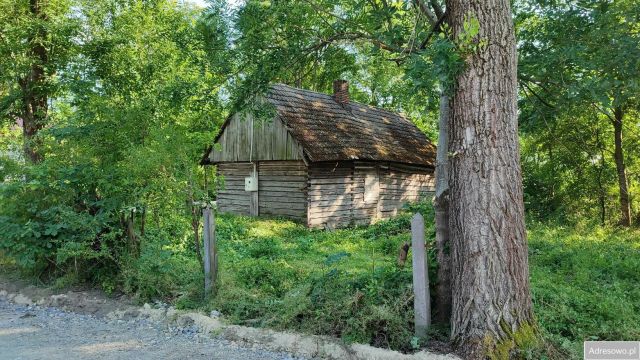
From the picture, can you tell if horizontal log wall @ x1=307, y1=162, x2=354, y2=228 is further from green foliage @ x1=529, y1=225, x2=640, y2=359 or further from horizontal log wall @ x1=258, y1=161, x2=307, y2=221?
green foliage @ x1=529, y1=225, x2=640, y2=359

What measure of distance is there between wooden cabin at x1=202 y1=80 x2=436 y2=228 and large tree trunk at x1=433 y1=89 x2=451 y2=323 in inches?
359

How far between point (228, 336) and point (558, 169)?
1708 centimetres

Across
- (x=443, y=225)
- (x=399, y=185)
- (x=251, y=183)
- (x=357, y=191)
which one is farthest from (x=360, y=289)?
(x=399, y=185)

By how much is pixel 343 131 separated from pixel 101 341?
1294cm

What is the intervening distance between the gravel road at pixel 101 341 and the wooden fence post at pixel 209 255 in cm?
73

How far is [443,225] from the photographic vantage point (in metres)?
4.88

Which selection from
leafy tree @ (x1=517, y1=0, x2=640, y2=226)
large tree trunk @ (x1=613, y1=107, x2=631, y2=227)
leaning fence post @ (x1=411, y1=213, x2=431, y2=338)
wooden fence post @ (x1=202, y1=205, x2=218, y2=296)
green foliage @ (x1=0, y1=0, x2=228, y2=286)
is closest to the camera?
leaning fence post @ (x1=411, y1=213, x2=431, y2=338)

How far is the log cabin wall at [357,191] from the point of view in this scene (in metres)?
15.1

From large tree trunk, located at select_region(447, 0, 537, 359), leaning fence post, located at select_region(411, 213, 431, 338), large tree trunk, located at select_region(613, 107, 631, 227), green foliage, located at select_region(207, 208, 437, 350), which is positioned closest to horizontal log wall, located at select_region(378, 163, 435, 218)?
large tree trunk, located at select_region(613, 107, 631, 227)

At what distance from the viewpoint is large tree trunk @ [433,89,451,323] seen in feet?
15.7

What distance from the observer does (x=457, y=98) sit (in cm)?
444

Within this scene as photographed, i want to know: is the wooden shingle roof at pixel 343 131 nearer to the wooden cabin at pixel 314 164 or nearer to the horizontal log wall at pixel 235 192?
the wooden cabin at pixel 314 164

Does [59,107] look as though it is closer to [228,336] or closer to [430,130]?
[228,336]

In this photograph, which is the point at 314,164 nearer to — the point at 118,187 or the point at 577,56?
the point at 118,187
